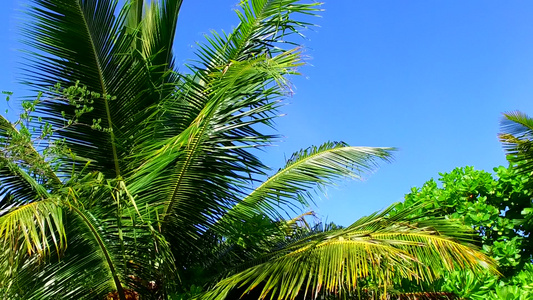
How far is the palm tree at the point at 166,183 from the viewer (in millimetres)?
4562

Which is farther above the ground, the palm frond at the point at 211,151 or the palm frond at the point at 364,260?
the palm frond at the point at 211,151

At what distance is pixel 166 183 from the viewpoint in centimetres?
554

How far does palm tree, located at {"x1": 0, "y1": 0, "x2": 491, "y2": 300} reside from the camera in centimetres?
456

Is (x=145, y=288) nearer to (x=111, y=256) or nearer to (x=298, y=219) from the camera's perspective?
(x=111, y=256)

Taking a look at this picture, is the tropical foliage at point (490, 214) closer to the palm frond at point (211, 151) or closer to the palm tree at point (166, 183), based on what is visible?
the palm tree at point (166, 183)

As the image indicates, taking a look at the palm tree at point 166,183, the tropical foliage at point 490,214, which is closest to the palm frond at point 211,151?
the palm tree at point 166,183

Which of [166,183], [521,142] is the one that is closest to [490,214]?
[521,142]

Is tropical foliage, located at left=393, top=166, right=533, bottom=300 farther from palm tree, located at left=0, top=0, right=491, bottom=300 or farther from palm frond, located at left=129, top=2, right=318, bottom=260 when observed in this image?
palm frond, located at left=129, top=2, right=318, bottom=260

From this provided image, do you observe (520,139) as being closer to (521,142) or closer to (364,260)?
(521,142)

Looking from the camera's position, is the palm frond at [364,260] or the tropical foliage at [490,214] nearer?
the palm frond at [364,260]

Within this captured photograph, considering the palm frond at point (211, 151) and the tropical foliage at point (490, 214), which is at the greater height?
the palm frond at point (211, 151)

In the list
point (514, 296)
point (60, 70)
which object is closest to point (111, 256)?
point (60, 70)

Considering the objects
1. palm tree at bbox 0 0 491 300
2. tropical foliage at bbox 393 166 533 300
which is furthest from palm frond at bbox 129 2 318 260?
tropical foliage at bbox 393 166 533 300

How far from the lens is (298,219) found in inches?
323
